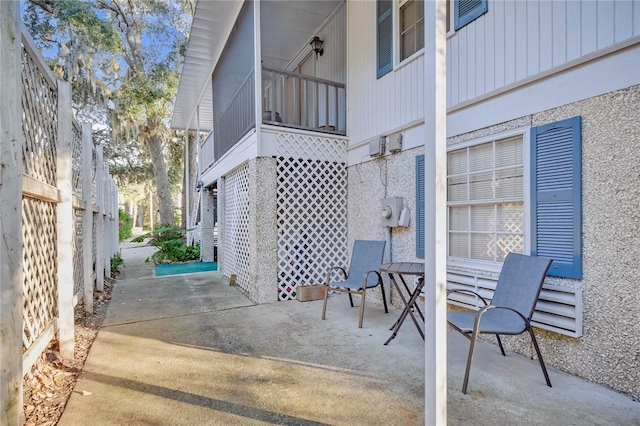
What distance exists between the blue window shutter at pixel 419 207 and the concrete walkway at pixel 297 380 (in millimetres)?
968

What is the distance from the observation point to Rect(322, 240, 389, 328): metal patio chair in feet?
13.7

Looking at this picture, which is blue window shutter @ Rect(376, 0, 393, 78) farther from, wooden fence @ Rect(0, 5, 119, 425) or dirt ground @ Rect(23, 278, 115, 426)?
dirt ground @ Rect(23, 278, 115, 426)

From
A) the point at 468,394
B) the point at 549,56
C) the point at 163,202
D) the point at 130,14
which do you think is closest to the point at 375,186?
the point at 549,56

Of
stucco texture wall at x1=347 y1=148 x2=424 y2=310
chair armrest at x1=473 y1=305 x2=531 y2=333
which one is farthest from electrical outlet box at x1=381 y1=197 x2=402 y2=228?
chair armrest at x1=473 y1=305 x2=531 y2=333

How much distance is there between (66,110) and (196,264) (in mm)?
6545

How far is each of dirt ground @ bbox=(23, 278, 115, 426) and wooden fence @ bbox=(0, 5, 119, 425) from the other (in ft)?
0.42

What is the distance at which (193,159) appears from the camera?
1452cm

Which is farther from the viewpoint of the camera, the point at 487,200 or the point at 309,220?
the point at 309,220

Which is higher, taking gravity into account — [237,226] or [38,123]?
[38,123]

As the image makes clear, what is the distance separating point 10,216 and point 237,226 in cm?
454

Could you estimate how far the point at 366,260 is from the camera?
4.58 m

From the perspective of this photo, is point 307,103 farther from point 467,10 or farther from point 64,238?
point 64,238

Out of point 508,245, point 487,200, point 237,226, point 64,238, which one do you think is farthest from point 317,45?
point 64,238

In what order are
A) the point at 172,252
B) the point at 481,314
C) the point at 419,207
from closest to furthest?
1. the point at 481,314
2. the point at 419,207
3. the point at 172,252
